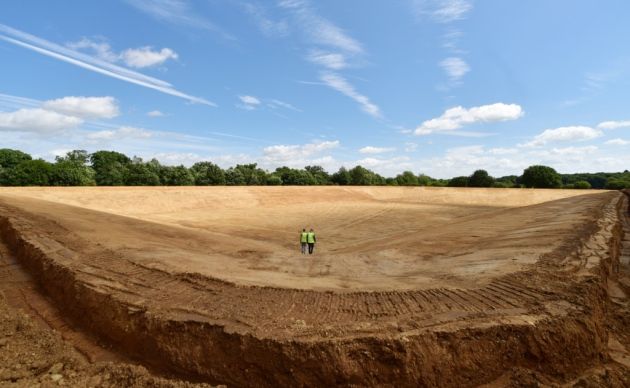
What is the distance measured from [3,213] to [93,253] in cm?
874

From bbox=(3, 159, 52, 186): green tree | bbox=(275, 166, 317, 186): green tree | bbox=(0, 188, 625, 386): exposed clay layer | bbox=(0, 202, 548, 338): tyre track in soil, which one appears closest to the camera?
bbox=(0, 188, 625, 386): exposed clay layer

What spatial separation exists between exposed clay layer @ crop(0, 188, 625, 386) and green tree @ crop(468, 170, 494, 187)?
8150 centimetres

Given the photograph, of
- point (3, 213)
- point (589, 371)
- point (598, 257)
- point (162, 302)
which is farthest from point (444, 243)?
point (3, 213)

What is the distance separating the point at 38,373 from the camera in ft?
14.0

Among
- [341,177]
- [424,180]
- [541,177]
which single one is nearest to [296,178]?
[341,177]

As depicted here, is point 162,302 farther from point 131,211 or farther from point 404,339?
point 131,211

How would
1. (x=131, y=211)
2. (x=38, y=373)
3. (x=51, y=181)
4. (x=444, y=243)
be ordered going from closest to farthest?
(x=38, y=373) → (x=444, y=243) → (x=131, y=211) → (x=51, y=181)

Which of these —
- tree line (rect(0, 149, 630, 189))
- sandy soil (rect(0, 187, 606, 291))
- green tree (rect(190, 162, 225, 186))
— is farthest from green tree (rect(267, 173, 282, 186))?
sandy soil (rect(0, 187, 606, 291))

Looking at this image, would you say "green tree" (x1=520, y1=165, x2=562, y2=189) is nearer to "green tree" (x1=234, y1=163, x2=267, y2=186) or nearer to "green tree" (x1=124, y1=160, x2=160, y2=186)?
"green tree" (x1=234, y1=163, x2=267, y2=186)

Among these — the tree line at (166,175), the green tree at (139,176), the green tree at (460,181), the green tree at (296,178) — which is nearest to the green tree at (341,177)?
the tree line at (166,175)

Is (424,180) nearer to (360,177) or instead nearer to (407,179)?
(407,179)

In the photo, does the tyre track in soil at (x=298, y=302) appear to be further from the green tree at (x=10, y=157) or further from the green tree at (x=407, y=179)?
the green tree at (x=407, y=179)

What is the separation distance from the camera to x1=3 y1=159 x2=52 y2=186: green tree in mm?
47875

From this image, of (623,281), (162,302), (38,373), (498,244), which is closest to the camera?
(38,373)
